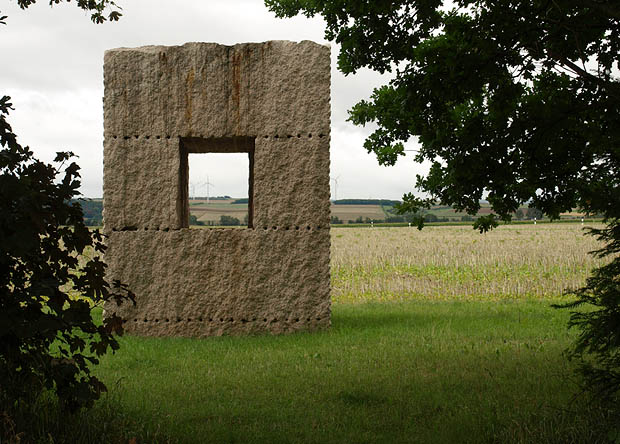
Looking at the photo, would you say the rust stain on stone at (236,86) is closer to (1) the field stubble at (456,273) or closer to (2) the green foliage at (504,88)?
(2) the green foliage at (504,88)

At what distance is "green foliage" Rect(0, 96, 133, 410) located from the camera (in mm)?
3514

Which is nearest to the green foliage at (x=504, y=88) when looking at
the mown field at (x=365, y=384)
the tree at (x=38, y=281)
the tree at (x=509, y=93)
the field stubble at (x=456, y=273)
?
the tree at (x=509, y=93)

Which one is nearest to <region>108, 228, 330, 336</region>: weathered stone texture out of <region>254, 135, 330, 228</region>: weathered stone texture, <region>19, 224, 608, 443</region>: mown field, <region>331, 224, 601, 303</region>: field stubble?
<region>254, 135, 330, 228</region>: weathered stone texture

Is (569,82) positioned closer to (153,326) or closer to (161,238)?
(161,238)

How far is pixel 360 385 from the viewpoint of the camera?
6.09m

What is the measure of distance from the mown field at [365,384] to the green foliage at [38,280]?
0.40 metres

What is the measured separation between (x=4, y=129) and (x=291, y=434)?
9.73 feet

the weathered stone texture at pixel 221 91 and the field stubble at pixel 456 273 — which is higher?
the weathered stone texture at pixel 221 91

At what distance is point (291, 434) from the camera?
4.79m

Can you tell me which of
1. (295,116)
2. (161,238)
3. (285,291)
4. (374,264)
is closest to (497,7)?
(295,116)

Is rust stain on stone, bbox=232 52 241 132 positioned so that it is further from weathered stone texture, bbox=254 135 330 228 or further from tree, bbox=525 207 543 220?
tree, bbox=525 207 543 220

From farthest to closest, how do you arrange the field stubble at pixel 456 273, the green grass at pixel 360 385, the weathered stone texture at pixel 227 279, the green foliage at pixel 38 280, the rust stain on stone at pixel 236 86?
the field stubble at pixel 456 273 → the rust stain on stone at pixel 236 86 → the weathered stone texture at pixel 227 279 → the green grass at pixel 360 385 → the green foliage at pixel 38 280

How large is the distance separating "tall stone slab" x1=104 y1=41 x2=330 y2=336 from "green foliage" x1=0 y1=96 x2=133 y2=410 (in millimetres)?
4451

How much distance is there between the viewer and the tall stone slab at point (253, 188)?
879 cm
